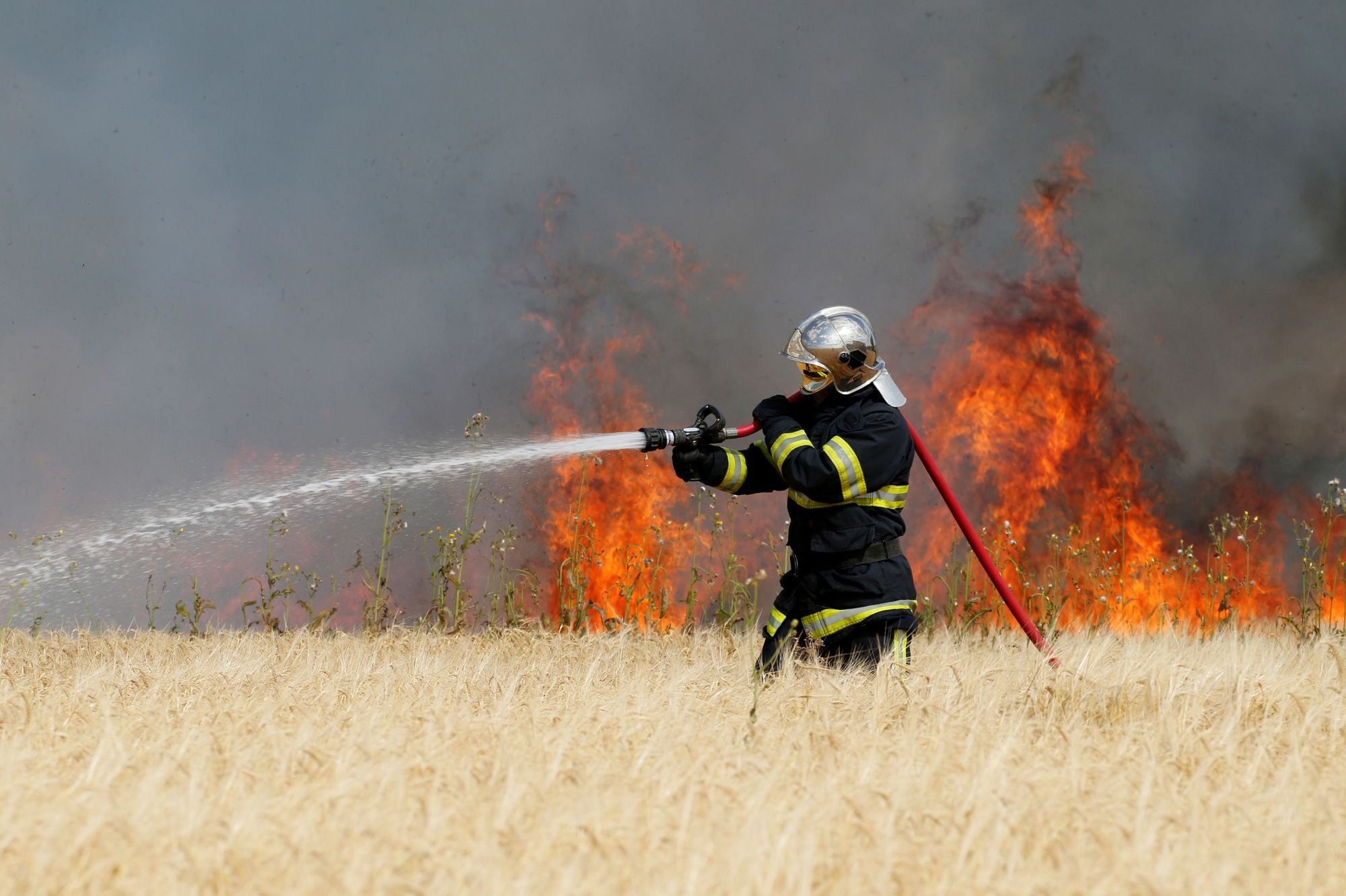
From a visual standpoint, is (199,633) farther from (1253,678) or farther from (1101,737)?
(1253,678)

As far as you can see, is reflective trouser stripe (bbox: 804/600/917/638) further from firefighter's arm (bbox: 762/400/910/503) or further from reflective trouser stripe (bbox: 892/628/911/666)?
firefighter's arm (bbox: 762/400/910/503)

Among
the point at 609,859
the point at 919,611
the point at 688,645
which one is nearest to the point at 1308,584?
the point at 919,611

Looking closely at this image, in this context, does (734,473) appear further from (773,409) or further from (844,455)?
(844,455)

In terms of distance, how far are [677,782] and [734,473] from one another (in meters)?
2.12

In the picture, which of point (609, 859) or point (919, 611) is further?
point (919, 611)

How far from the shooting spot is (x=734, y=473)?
187 inches

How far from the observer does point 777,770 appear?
2.90 metres

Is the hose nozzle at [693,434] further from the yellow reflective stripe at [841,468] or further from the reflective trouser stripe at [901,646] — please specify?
the reflective trouser stripe at [901,646]

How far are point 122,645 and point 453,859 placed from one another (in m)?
4.70

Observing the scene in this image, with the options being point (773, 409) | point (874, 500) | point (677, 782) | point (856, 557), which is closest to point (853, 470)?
point (874, 500)

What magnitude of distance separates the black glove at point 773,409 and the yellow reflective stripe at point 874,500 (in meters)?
0.33

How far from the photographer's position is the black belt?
454cm

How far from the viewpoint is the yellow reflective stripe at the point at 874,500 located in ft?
15.0

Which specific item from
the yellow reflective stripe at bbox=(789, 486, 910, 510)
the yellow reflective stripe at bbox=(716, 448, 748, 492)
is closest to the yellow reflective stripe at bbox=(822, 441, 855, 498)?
the yellow reflective stripe at bbox=(789, 486, 910, 510)
